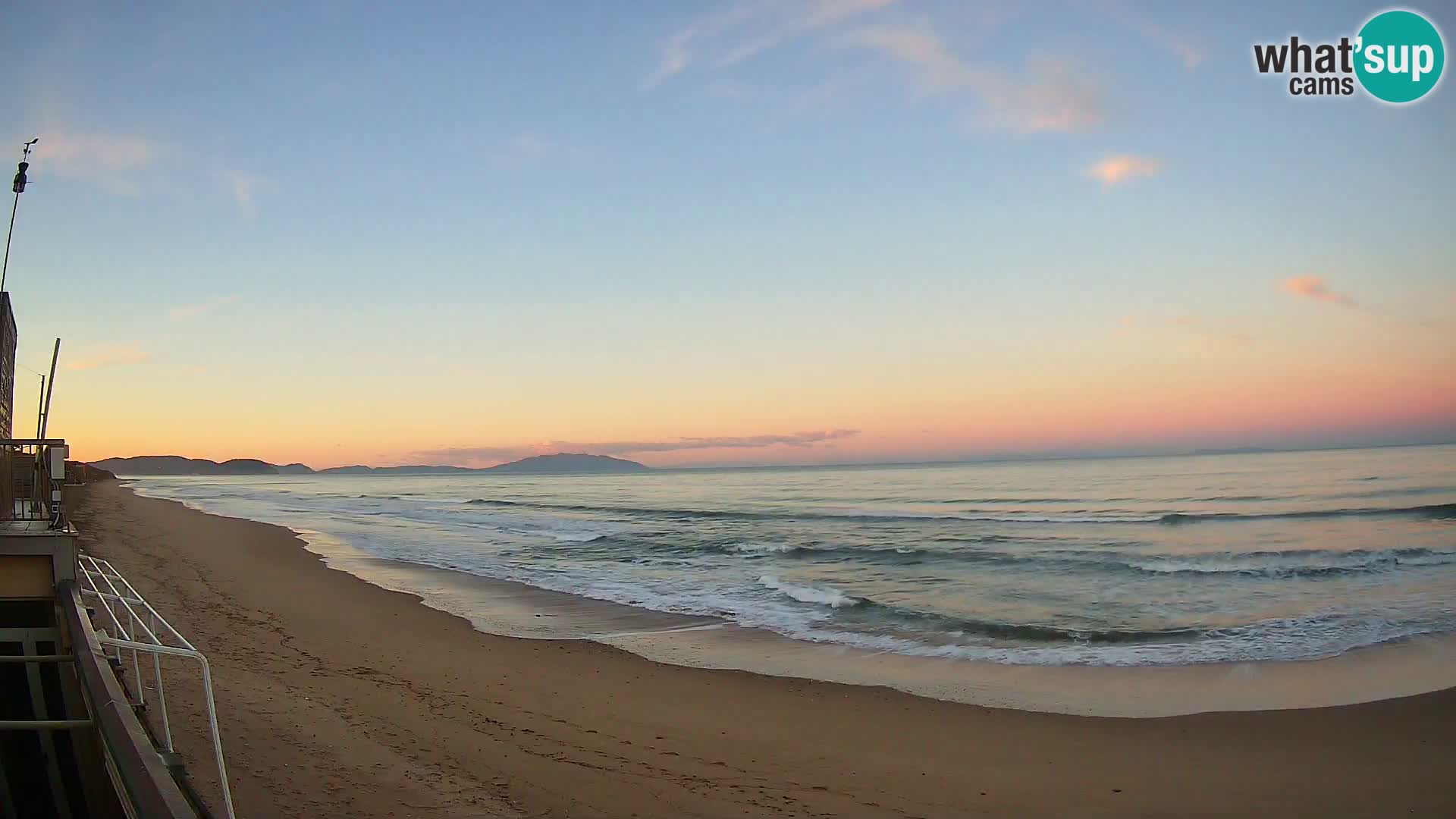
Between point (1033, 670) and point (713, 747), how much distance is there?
17.3ft

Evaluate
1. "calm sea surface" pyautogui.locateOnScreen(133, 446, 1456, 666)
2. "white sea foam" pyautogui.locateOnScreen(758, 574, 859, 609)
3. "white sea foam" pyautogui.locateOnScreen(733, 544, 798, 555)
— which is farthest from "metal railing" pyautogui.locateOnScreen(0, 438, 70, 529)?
"white sea foam" pyautogui.locateOnScreen(733, 544, 798, 555)

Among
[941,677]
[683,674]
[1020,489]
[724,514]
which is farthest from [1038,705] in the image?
[1020,489]

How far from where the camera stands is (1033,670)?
10930mm

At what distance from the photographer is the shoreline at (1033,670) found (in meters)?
9.40

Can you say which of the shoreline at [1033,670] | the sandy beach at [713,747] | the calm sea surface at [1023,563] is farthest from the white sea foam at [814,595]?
the sandy beach at [713,747]

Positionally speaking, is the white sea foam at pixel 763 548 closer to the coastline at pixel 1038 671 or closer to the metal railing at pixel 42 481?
the coastline at pixel 1038 671

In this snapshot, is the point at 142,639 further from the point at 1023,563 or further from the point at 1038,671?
the point at 1023,563

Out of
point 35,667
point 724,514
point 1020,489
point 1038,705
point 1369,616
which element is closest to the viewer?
point 35,667

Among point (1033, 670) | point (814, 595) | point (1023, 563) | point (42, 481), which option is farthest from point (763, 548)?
point (42, 481)

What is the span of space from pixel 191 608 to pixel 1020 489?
5299 cm

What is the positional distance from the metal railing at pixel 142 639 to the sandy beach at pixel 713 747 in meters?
0.41

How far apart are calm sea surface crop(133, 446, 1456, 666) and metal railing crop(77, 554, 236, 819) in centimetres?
794

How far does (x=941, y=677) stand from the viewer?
34.5 ft

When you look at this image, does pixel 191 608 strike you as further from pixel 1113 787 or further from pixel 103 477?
pixel 103 477
